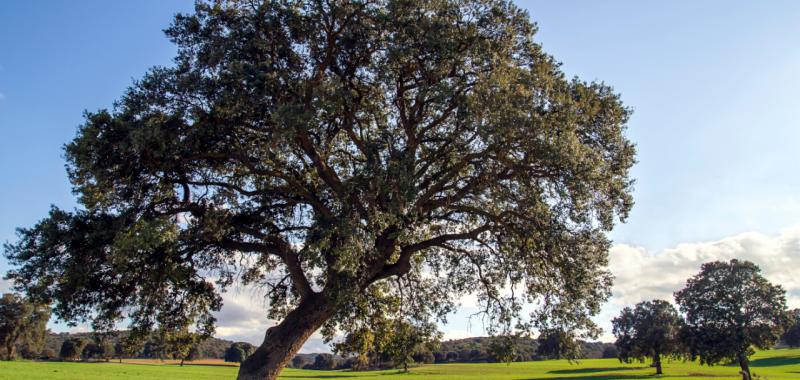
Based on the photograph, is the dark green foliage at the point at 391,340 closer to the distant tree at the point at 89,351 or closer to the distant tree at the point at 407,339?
the distant tree at the point at 407,339

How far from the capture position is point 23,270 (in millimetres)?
17109

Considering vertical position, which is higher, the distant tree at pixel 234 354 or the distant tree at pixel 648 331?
the distant tree at pixel 648 331

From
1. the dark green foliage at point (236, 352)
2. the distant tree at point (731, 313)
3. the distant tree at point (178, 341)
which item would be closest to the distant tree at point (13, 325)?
the dark green foliage at point (236, 352)

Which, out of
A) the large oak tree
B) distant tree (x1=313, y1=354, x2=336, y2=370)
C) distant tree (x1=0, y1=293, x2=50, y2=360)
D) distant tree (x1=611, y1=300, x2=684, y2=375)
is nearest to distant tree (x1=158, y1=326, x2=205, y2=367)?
the large oak tree

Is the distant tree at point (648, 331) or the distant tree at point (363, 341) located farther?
the distant tree at point (648, 331)

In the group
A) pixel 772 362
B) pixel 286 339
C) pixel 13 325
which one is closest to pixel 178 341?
pixel 286 339

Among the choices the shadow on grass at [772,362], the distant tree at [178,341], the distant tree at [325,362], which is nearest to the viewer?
the distant tree at [178,341]

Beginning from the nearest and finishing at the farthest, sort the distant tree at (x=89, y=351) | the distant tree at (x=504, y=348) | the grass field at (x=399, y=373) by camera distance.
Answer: the distant tree at (x=504, y=348), the grass field at (x=399, y=373), the distant tree at (x=89, y=351)

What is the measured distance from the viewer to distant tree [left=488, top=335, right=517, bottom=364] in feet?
65.0

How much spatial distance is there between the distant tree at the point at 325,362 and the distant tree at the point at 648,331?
289 feet

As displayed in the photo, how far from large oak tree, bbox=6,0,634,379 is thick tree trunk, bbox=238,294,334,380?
2.6 inches

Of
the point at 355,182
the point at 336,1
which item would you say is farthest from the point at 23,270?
the point at 336,1

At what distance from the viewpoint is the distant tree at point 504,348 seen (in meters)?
19.8

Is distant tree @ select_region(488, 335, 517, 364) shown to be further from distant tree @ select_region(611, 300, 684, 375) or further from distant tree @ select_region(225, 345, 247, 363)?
distant tree @ select_region(225, 345, 247, 363)
